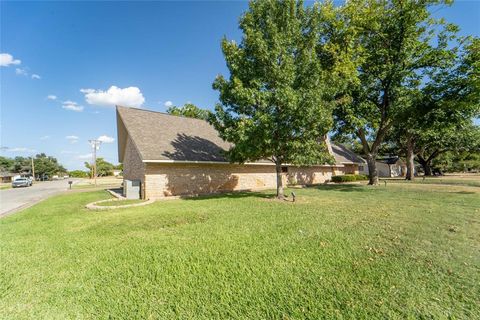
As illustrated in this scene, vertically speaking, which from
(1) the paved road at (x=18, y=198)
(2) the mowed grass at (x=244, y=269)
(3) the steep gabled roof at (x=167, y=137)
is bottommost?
(2) the mowed grass at (x=244, y=269)

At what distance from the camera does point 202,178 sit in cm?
1548

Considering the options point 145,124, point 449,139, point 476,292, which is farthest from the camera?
point 449,139

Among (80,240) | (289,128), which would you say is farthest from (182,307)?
(289,128)

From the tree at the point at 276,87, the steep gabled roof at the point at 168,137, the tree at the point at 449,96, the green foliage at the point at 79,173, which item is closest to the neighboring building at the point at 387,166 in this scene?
the tree at the point at 449,96

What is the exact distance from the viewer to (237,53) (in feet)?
38.2

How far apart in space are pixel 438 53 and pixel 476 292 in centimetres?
1981

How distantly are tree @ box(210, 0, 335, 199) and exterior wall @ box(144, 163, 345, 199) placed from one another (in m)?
4.14

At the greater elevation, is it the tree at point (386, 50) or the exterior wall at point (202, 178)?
the tree at point (386, 50)

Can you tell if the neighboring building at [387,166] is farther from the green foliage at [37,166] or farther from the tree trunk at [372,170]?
the green foliage at [37,166]

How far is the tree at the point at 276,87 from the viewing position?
10.8m

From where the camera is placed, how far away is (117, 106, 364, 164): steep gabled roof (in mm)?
13805

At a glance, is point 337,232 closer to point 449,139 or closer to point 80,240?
point 80,240

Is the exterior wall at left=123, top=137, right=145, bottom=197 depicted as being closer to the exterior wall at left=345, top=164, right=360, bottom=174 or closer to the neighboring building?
the exterior wall at left=345, top=164, right=360, bottom=174

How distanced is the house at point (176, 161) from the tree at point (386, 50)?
31.4 feet
